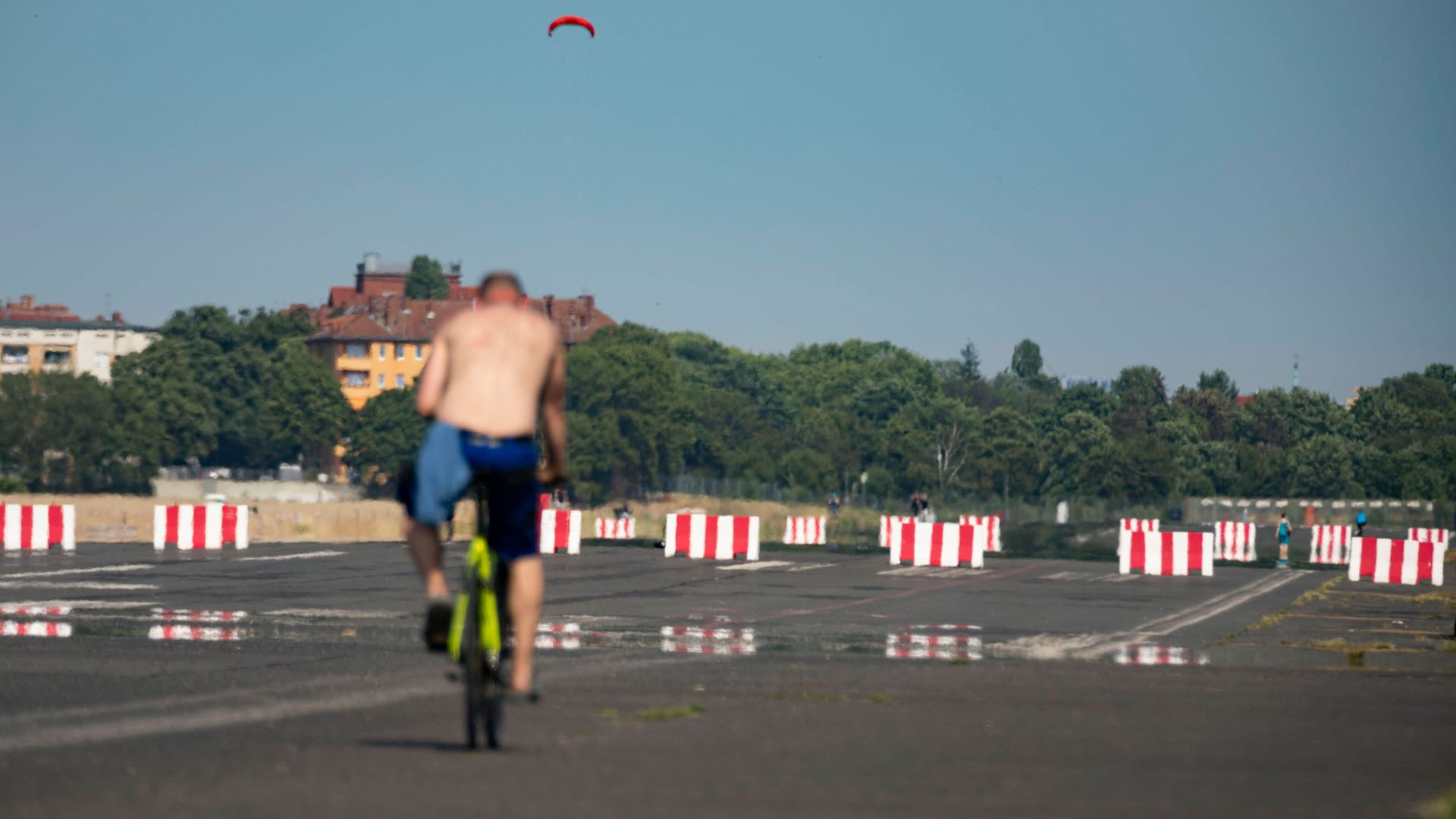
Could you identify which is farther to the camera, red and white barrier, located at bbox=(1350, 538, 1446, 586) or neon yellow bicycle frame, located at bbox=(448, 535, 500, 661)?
red and white barrier, located at bbox=(1350, 538, 1446, 586)

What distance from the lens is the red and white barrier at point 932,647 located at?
14211mm

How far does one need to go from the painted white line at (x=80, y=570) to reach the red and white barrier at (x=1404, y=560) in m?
19.6

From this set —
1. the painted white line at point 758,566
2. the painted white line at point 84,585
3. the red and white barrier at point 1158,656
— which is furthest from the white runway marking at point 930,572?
the red and white barrier at point 1158,656

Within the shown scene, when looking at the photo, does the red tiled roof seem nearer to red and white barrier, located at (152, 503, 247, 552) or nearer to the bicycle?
red and white barrier, located at (152, 503, 247, 552)

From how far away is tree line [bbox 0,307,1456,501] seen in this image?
124 m

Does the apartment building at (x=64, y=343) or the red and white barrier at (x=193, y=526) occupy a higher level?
the apartment building at (x=64, y=343)

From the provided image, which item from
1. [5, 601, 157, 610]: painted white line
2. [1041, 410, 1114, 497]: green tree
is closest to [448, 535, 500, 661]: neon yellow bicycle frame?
[5, 601, 157, 610]: painted white line

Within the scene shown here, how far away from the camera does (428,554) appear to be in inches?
283

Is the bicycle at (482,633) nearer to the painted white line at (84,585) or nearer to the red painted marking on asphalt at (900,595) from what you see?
the red painted marking on asphalt at (900,595)

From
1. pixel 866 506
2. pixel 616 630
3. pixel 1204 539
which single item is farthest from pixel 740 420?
pixel 616 630

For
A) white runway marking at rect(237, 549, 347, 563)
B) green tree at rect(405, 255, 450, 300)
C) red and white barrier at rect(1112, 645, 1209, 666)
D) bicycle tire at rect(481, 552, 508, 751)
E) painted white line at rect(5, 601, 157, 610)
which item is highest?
green tree at rect(405, 255, 450, 300)

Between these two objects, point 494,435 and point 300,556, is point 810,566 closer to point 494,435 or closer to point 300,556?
point 300,556

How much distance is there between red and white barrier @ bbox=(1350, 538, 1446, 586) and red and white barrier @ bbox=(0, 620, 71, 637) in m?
22.8

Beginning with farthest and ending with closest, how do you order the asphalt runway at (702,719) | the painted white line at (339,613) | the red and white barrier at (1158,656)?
the painted white line at (339,613)
the red and white barrier at (1158,656)
the asphalt runway at (702,719)
